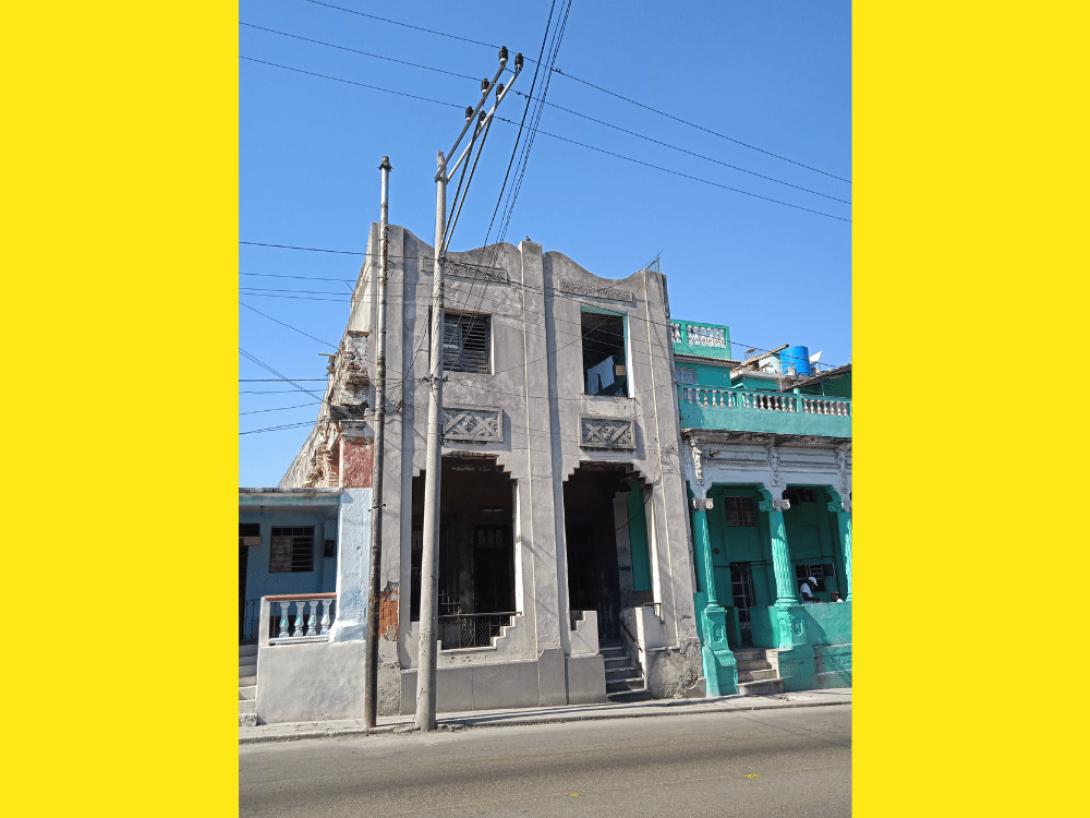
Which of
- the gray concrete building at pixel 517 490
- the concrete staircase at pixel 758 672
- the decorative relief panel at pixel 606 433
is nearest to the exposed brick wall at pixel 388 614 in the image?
the gray concrete building at pixel 517 490

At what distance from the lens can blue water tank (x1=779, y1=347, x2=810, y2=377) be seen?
83.7 ft

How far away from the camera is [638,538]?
19000 mm

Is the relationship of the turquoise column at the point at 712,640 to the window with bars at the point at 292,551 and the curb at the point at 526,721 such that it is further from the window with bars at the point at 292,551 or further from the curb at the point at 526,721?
the window with bars at the point at 292,551

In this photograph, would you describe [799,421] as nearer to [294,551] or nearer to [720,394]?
[720,394]

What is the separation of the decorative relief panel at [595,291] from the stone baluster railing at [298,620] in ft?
30.4

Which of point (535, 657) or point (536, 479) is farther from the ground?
point (536, 479)

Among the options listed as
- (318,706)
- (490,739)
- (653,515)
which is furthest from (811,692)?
(318,706)

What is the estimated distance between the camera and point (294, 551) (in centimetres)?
1716

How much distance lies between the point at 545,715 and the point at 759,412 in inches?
408

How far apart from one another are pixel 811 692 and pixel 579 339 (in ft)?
34.2

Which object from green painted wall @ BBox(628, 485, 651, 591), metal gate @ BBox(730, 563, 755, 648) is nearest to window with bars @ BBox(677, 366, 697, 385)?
green painted wall @ BBox(628, 485, 651, 591)

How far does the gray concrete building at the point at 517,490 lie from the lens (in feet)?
46.3

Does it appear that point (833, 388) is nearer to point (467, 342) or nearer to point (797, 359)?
point (797, 359)

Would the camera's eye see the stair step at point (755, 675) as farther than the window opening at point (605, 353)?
No
